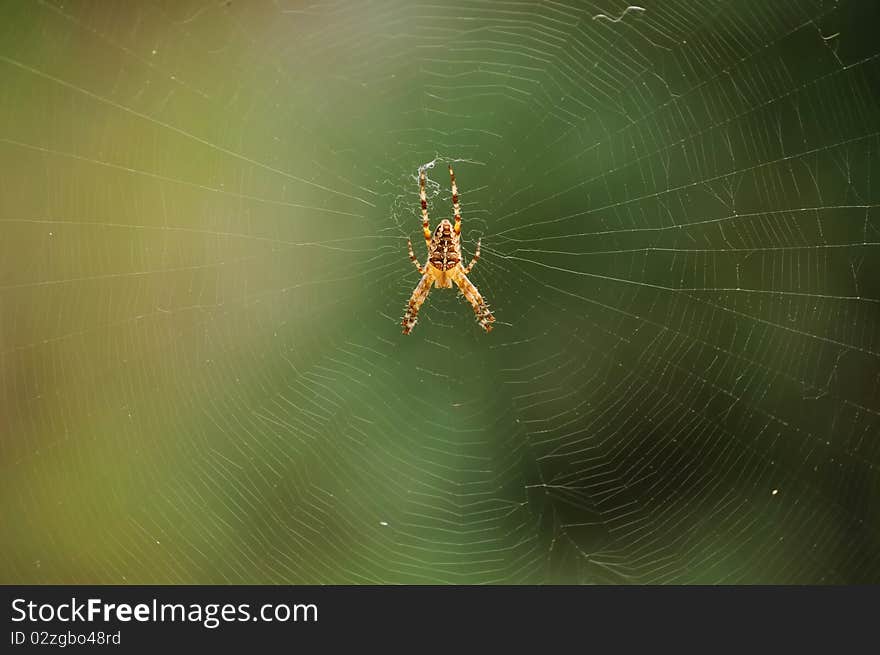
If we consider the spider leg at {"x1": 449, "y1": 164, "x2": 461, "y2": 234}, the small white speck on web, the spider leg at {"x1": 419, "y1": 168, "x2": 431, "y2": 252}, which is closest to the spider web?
the small white speck on web

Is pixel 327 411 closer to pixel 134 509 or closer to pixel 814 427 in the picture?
pixel 134 509

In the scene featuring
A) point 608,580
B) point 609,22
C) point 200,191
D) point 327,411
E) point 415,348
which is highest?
point 609,22

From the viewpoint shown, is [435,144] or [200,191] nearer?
[435,144]

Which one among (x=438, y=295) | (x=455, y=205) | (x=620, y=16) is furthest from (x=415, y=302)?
(x=620, y=16)

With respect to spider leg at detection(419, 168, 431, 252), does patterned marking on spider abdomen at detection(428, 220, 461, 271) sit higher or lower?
lower

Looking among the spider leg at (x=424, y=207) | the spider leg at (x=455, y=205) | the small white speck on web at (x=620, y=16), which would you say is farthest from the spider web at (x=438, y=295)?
the spider leg at (x=455, y=205)

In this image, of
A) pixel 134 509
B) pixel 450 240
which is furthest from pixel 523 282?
pixel 134 509

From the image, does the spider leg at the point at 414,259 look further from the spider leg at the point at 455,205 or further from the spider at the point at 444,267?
the spider leg at the point at 455,205

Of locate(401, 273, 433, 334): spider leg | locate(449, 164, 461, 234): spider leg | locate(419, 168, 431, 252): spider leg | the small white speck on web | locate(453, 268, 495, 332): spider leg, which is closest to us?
the small white speck on web

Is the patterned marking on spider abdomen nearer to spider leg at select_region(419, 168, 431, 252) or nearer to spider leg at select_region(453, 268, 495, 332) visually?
spider leg at select_region(419, 168, 431, 252)
